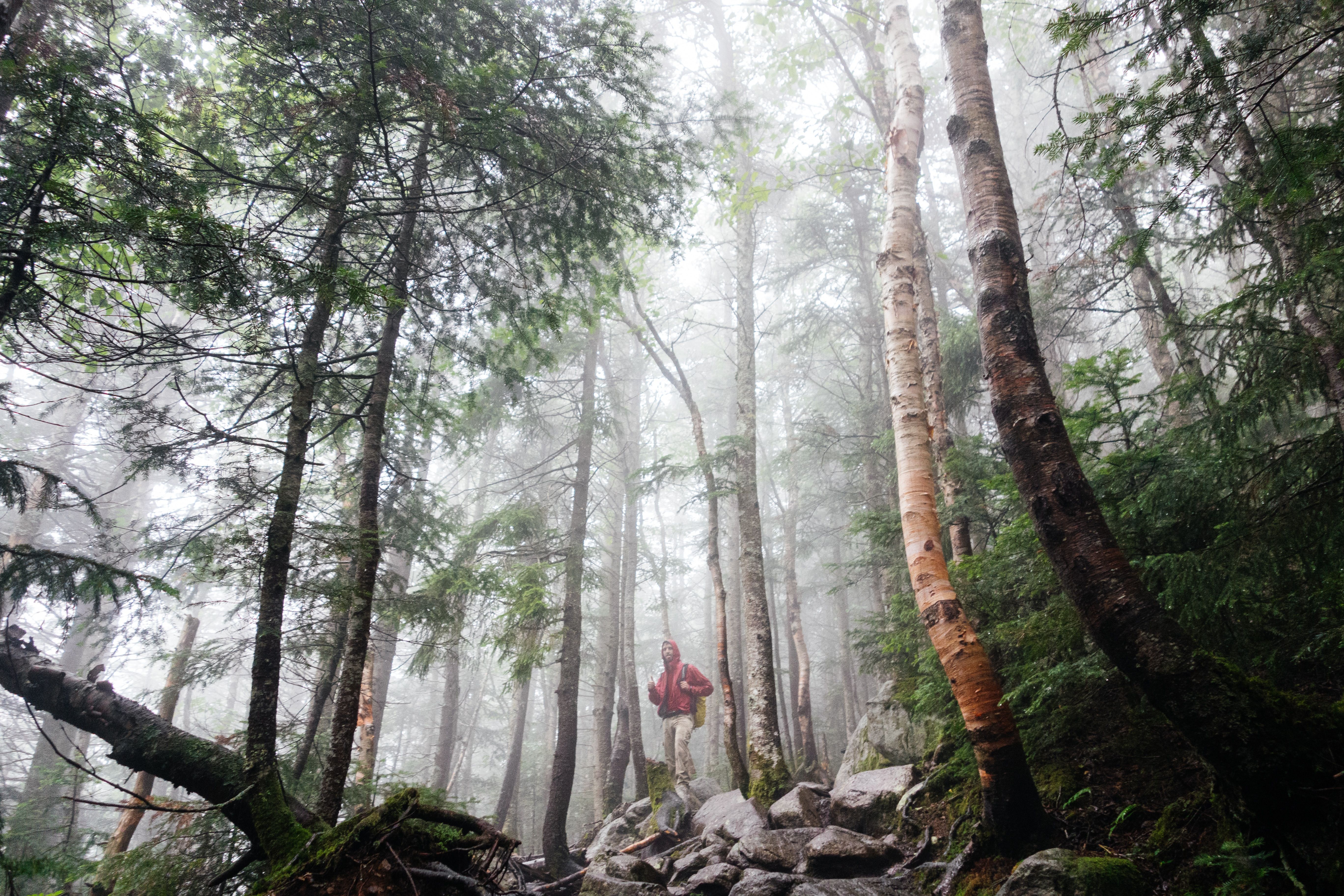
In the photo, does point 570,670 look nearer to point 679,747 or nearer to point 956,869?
point 679,747

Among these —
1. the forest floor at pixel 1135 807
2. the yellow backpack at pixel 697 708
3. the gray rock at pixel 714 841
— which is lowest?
the gray rock at pixel 714 841

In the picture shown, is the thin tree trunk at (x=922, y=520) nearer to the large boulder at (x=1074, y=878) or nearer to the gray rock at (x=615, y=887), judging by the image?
the large boulder at (x=1074, y=878)

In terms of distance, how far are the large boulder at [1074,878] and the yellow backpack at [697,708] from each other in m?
8.75

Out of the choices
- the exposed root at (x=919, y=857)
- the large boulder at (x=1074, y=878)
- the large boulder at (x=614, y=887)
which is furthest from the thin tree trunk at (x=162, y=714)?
the large boulder at (x=1074, y=878)

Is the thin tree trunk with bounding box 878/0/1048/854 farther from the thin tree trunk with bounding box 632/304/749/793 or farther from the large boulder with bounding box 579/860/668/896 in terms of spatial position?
the thin tree trunk with bounding box 632/304/749/793

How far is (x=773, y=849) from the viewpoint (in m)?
5.70

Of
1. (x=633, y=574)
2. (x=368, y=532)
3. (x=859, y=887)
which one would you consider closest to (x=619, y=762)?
(x=633, y=574)

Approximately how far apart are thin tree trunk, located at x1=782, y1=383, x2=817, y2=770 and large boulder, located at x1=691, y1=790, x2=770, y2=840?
5.20 m

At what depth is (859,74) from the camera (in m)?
19.2

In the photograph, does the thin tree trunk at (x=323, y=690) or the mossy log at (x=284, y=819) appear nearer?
the mossy log at (x=284, y=819)

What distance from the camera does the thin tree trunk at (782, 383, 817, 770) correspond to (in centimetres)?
1471

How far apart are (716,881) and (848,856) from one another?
1189 mm

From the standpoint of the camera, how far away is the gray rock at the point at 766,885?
15.5 ft

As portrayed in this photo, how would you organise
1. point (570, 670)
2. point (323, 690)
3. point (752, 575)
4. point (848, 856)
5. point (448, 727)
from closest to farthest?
point (848, 856)
point (323, 690)
point (752, 575)
point (570, 670)
point (448, 727)
